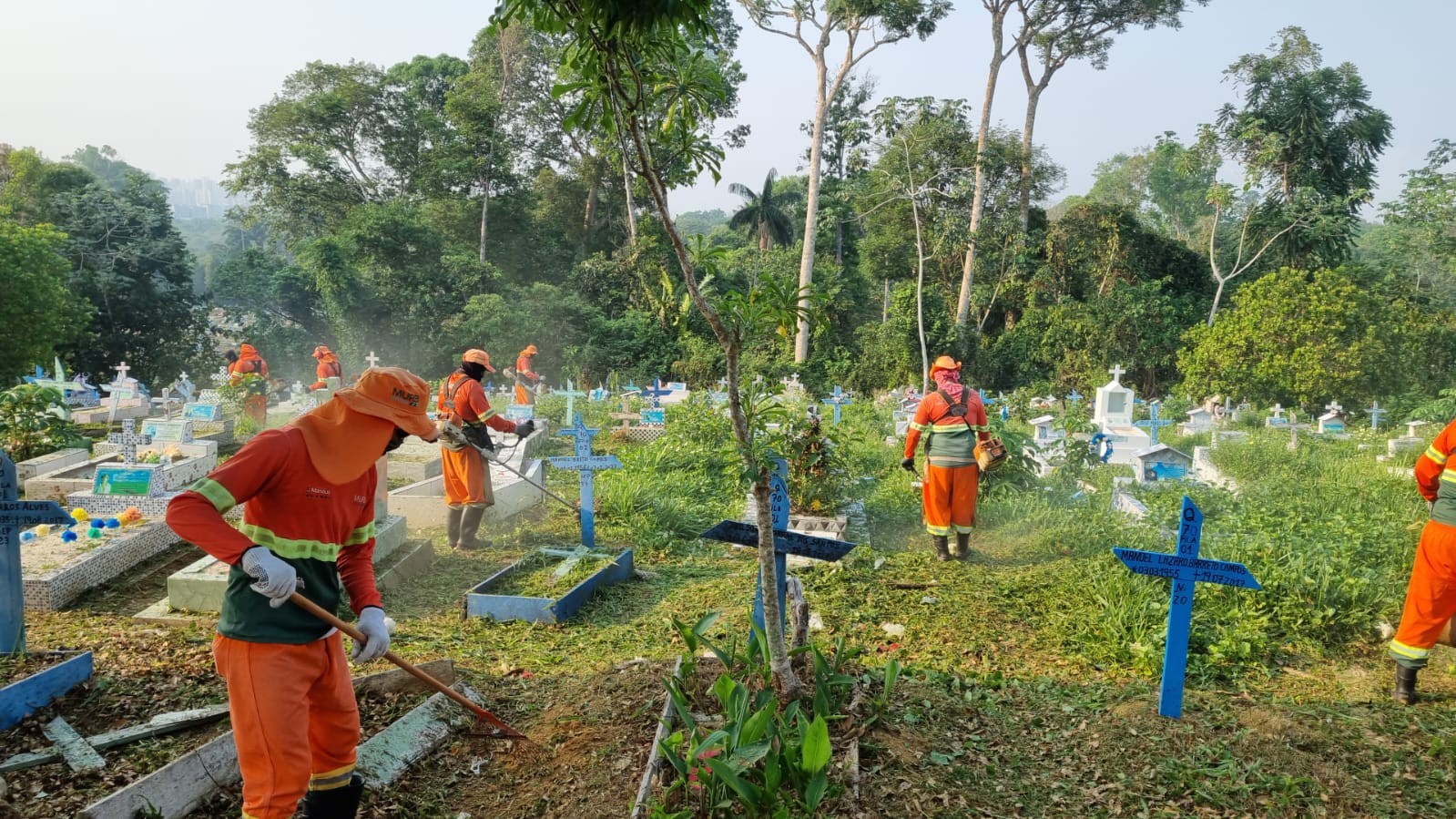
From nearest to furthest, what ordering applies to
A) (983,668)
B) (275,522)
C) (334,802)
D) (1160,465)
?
(275,522) → (334,802) → (983,668) → (1160,465)

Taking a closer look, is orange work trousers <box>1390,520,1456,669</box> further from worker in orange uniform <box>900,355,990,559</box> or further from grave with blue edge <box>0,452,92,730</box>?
grave with blue edge <box>0,452,92,730</box>

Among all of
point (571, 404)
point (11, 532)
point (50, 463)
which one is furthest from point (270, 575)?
point (571, 404)

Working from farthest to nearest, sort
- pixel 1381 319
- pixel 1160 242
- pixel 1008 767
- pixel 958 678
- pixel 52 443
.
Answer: pixel 1160 242 < pixel 1381 319 < pixel 52 443 < pixel 958 678 < pixel 1008 767

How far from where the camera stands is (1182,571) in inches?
155

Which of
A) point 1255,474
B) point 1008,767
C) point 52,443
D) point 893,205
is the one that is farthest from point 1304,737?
point 893,205

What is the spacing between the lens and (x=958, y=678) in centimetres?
461

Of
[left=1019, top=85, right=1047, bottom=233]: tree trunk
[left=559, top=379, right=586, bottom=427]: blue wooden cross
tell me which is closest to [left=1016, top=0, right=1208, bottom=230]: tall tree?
[left=1019, top=85, right=1047, bottom=233]: tree trunk

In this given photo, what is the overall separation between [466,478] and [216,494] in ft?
15.6

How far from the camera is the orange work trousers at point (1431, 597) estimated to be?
4.43 meters

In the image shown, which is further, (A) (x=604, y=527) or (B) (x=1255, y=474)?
(B) (x=1255, y=474)

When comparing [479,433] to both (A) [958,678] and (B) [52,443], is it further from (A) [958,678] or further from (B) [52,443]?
(B) [52,443]

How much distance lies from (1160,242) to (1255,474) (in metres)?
15.0

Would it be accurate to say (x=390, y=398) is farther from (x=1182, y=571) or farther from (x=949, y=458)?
(x=949, y=458)

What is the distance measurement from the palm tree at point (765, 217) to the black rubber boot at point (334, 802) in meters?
27.3
